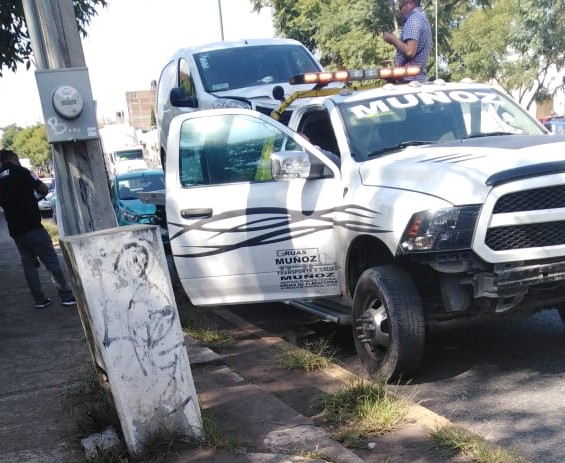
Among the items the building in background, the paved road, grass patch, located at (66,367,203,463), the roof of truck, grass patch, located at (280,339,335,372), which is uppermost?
the building in background

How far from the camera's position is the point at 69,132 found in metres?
4.57

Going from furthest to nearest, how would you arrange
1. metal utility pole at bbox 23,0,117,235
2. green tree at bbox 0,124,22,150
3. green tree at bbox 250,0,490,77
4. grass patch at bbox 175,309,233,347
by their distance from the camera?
green tree at bbox 0,124,22,150 → green tree at bbox 250,0,490,77 → grass patch at bbox 175,309,233,347 → metal utility pole at bbox 23,0,117,235

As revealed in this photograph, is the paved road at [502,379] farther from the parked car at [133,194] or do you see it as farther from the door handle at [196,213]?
the parked car at [133,194]

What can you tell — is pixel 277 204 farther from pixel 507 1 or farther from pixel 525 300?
pixel 507 1

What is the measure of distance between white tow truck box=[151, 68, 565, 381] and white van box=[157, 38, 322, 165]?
145 centimetres

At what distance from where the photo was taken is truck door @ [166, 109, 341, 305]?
5258 mm

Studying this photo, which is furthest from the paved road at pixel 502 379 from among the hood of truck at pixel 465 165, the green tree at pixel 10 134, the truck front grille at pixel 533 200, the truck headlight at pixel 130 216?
the green tree at pixel 10 134

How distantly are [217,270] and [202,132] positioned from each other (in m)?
1.26

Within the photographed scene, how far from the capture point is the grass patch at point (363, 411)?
155 inches

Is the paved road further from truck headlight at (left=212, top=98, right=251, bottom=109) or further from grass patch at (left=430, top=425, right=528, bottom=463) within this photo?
truck headlight at (left=212, top=98, right=251, bottom=109)

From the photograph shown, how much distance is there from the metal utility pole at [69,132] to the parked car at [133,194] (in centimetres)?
528

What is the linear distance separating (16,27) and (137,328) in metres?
6.57

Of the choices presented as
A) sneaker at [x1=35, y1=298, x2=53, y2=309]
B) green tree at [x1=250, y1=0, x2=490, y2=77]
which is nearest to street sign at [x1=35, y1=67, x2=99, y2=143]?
sneaker at [x1=35, y1=298, x2=53, y2=309]

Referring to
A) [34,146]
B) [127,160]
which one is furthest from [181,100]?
[34,146]
